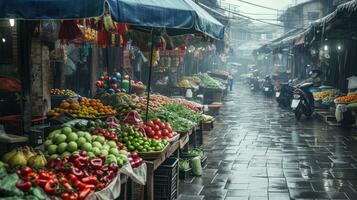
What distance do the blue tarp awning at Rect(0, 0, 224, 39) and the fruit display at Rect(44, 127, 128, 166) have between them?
167 centimetres

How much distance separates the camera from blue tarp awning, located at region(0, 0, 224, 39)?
419cm

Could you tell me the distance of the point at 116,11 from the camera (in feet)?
15.2

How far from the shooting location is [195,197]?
7.36m

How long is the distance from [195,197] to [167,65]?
11271mm

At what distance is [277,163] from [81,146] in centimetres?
517

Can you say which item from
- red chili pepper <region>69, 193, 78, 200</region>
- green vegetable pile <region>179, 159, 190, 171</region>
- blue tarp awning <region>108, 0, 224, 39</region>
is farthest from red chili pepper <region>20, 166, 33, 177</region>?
green vegetable pile <region>179, 159, 190, 171</region>

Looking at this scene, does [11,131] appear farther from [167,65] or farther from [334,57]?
[334,57]

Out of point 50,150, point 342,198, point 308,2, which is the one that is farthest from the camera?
point 308,2

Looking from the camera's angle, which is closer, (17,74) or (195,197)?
(195,197)

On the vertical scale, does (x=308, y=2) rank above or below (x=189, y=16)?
above

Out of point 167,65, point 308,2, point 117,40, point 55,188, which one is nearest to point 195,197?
point 55,188

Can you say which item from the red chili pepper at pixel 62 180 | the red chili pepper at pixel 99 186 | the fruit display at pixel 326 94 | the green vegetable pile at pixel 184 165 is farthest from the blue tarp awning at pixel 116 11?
the fruit display at pixel 326 94

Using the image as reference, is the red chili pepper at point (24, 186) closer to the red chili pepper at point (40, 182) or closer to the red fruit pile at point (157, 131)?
the red chili pepper at point (40, 182)

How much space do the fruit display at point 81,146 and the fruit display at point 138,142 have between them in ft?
1.52
